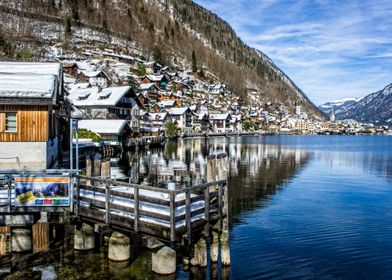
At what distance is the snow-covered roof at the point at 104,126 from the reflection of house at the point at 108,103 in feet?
27.8

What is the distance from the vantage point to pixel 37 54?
132 metres

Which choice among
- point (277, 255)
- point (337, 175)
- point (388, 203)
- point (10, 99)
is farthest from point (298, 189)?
point (10, 99)

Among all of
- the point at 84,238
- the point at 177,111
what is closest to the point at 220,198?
the point at 84,238

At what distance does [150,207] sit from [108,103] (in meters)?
73.3

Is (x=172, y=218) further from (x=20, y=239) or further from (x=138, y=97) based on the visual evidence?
(x=138, y=97)

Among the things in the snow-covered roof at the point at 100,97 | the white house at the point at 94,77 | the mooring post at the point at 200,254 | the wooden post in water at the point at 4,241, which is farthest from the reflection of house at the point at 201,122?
the mooring post at the point at 200,254

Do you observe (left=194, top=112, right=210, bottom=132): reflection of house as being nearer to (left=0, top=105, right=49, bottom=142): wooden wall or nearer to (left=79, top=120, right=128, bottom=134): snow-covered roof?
(left=79, top=120, right=128, bottom=134): snow-covered roof

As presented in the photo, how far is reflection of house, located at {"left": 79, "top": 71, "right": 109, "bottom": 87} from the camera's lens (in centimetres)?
12469

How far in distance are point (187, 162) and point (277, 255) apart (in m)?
37.9

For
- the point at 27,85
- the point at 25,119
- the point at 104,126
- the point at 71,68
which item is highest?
the point at 71,68

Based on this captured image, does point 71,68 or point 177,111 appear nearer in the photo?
point 71,68

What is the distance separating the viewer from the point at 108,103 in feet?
278

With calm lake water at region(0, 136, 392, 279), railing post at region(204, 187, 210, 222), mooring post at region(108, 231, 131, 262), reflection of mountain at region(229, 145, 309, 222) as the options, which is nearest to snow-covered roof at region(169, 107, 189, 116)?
reflection of mountain at region(229, 145, 309, 222)

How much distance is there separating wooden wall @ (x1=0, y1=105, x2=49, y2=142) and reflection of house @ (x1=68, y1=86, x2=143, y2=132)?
192 ft
